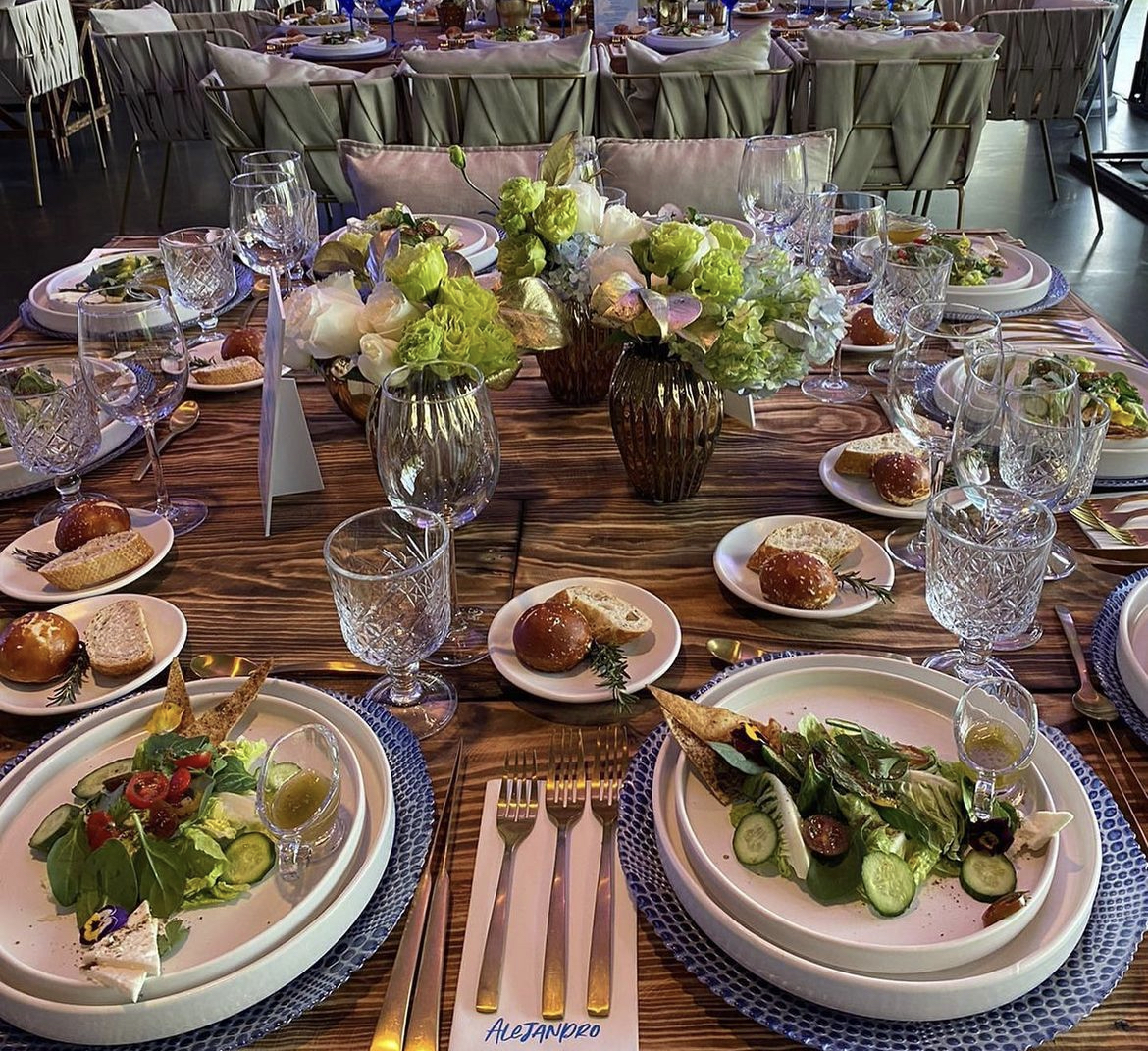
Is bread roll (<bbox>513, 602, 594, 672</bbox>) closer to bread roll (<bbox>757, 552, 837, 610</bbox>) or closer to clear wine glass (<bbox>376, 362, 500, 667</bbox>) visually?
clear wine glass (<bbox>376, 362, 500, 667</bbox>)

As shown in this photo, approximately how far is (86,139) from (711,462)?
22.1 feet

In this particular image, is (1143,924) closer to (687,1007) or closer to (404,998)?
(687,1007)

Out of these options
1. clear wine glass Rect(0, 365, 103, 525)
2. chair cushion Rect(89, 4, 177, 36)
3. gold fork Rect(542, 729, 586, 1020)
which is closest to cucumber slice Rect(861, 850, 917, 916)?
gold fork Rect(542, 729, 586, 1020)

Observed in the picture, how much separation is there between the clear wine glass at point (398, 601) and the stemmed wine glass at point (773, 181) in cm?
89

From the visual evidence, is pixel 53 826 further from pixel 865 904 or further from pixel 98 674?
pixel 865 904

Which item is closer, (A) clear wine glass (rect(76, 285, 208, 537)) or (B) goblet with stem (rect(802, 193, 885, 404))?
(A) clear wine glass (rect(76, 285, 208, 537))

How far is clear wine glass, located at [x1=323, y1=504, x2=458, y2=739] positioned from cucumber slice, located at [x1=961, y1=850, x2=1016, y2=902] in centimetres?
49

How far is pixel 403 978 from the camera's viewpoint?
2.43 feet

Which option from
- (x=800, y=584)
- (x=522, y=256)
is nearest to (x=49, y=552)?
(x=522, y=256)

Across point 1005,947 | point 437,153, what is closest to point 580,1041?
point 1005,947

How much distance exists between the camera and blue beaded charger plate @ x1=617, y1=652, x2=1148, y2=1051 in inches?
26.7

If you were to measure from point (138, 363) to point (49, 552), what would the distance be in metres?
0.26

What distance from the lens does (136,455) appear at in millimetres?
1523

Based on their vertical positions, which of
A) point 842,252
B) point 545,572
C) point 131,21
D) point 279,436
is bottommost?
point 545,572
